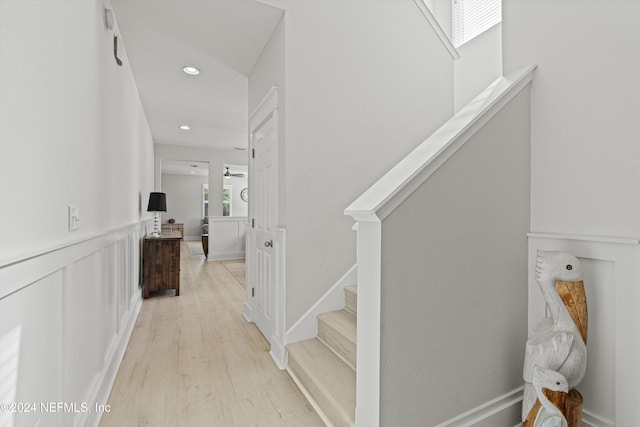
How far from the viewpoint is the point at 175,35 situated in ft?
8.41

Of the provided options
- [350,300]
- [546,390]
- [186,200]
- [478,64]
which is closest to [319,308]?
[350,300]

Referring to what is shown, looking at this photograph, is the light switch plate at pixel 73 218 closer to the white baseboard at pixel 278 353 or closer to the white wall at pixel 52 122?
the white wall at pixel 52 122

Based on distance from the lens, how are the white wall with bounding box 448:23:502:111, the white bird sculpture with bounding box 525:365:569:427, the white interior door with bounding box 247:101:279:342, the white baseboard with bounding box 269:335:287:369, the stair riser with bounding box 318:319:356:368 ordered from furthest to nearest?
the white wall with bounding box 448:23:502:111 → the white interior door with bounding box 247:101:279:342 → the white baseboard with bounding box 269:335:287:369 → the stair riser with bounding box 318:319:356:368 → the white bird sculpture with bounding box 525:365:569:427

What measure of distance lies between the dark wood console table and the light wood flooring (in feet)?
1.82

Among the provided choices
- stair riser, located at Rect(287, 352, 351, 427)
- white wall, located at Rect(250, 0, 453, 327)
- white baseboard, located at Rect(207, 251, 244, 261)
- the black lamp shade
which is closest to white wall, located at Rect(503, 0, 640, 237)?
white wall, located at Rect(250, 0, 453, 327)

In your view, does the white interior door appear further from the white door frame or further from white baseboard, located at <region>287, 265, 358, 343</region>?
white baseboard, located at <region>287, 265, 358, 343</region>

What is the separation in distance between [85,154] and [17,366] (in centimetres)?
101

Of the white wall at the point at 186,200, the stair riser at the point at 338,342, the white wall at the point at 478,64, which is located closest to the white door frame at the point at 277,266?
the stair riser at the point at 338,342

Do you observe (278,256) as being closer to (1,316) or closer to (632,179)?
(1,316)

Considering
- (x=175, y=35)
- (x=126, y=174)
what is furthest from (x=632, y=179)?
(x=126, y=174)

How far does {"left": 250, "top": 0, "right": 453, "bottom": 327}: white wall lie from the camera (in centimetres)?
224

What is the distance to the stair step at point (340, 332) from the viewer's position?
1.84 metres

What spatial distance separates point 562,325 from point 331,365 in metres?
1.22

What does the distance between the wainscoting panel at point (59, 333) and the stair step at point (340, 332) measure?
4.37 ft
